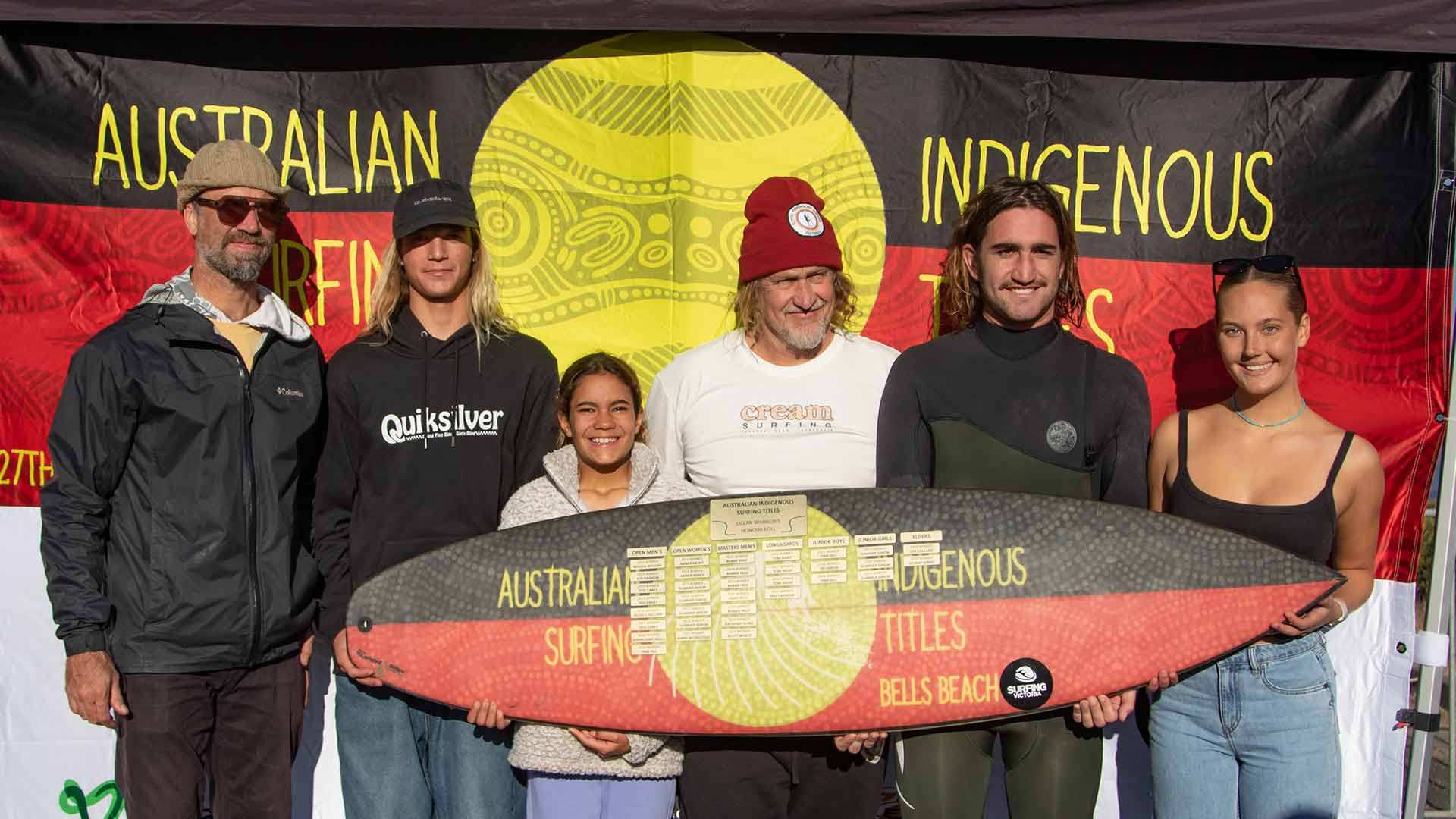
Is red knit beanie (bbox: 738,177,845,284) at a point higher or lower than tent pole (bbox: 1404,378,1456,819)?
higher

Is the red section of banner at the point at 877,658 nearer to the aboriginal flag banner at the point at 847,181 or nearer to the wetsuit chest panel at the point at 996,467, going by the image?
the wetsuit chest panel at the point at 996,467

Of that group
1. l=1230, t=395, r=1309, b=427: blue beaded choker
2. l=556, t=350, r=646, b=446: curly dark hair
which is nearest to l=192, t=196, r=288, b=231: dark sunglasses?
l=556, t=350, r=646, b=446: curly dark hair

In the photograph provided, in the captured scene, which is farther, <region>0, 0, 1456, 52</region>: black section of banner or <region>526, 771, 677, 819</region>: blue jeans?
<region>0, 0, 1456, 52</region>: black section of banner

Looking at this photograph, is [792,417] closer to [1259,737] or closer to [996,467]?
[996,467]

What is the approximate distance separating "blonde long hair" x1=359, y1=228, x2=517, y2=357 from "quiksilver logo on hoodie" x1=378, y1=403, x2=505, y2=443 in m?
0.16

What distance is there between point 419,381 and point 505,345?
0.73ft

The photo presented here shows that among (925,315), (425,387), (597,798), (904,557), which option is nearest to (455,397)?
(425,387)

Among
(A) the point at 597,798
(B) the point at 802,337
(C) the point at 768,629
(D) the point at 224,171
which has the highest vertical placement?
(D) the point at 224,171

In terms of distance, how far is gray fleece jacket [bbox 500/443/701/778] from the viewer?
208 cm

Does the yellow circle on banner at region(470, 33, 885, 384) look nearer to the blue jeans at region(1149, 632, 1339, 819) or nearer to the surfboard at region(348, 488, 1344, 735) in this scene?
the surfboard at region(348, 488, 1344, 735)

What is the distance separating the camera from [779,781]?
2129mm

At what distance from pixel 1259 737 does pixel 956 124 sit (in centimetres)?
177

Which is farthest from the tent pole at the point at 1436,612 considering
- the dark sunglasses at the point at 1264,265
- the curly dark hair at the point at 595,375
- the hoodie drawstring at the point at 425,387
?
the hoodie drawstring at the point at 425,387

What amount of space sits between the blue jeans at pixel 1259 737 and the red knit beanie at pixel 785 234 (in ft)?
4.16
